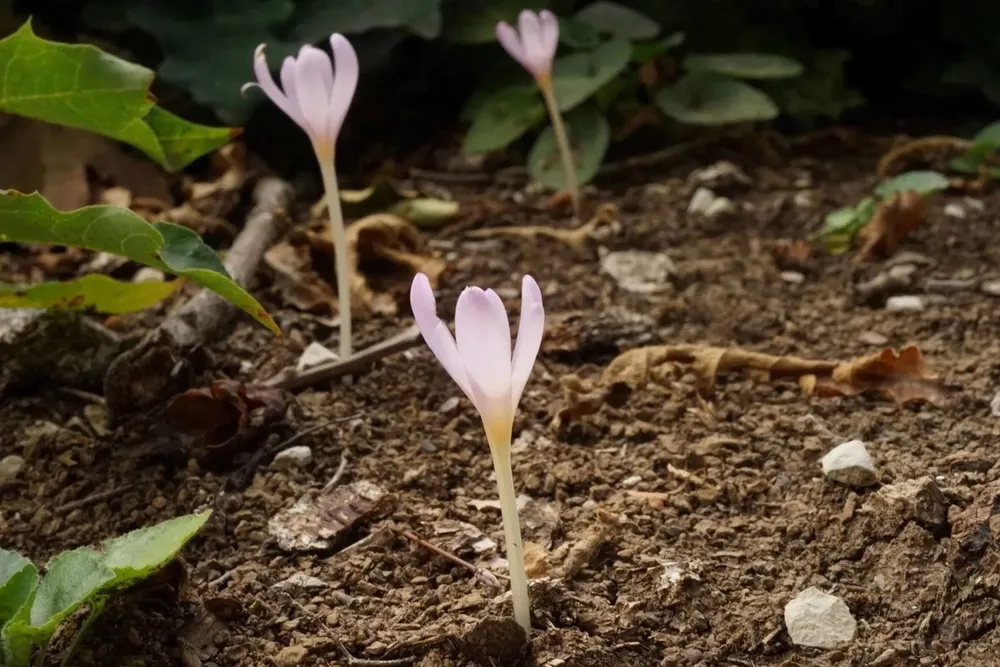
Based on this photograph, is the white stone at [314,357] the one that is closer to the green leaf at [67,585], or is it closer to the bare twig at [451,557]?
the bare twig at [451,557]

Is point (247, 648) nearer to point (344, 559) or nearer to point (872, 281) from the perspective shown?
point (344, 559)

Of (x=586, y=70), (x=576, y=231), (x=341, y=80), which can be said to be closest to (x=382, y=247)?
(x=576, y=231)

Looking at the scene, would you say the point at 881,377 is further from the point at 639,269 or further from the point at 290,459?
the point at 290,459

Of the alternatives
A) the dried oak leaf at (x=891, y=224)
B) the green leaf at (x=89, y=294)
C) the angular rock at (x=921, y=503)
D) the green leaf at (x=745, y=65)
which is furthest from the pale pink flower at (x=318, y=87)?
the green leaf at (x=745, y=65)

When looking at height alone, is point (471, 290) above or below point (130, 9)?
above

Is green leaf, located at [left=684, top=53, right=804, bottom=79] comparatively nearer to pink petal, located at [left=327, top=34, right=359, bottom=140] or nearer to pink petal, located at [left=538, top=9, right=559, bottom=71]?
pink petal, located at [left=538, top=9, right=559, bottom=71]

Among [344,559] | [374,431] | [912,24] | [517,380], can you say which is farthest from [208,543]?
[912,24]
